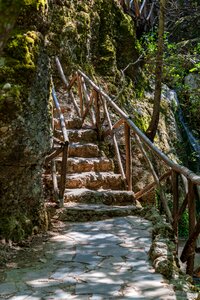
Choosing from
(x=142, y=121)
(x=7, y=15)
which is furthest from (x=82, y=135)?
(x=7, y=15)

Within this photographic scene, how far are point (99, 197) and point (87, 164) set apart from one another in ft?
2.85

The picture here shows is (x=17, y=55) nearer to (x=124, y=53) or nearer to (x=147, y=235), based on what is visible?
(x=147, y=235)

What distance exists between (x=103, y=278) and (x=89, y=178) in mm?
2799

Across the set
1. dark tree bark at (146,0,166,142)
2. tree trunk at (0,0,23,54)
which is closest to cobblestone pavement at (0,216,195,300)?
tree trunk at (0,0,23,54)

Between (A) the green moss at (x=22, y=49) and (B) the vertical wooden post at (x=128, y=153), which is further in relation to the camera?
(B) the vertical wooden post at (x=128, y=153)

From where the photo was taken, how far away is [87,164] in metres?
5.83

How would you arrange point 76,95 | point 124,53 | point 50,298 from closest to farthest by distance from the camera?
point 50,298 < point 76,95 < point 124,53

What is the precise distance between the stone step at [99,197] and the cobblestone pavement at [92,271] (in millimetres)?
889

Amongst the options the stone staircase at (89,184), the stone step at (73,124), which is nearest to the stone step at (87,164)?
the stone staircase at (89,184)

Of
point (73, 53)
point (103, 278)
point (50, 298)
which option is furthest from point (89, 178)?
point (73, 53)

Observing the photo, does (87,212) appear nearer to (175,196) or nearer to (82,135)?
(175,196)

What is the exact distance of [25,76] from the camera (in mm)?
3525

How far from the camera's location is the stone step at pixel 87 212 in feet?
14.9

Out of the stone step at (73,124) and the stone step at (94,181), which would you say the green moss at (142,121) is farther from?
the stone step at (94,181)
